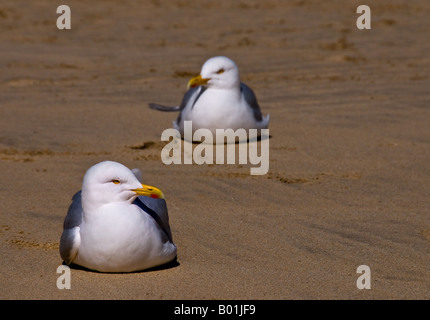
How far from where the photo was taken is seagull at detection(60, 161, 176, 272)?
4445mm

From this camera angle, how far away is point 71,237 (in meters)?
4.57

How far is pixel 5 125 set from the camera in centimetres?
848

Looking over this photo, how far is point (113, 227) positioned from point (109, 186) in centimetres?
22

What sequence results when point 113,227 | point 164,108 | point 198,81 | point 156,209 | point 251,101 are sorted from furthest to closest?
1. point 164,108
2. point 251,101
3. point 198,81
4. point 156,209
5. point 113,227

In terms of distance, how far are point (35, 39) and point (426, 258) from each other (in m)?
10.2

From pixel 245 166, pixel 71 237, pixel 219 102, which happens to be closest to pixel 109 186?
pixel 71 237

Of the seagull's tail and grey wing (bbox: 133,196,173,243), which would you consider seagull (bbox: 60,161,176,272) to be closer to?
grey wing (bbox: 133,196,173,243)

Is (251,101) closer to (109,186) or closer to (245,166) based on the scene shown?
(245,166)

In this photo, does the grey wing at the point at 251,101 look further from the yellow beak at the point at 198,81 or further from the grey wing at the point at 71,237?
the grey wing at the point at 71,237

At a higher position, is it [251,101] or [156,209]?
[251,101]

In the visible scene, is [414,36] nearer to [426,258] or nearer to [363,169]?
[363,169]

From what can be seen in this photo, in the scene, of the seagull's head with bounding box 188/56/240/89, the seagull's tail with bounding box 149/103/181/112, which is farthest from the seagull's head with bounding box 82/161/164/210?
the seagull's tail with bounding box 149/103/181/112

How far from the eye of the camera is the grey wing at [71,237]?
15.0ft

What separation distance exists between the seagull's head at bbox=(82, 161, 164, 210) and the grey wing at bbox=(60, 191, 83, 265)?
0.19 meters
